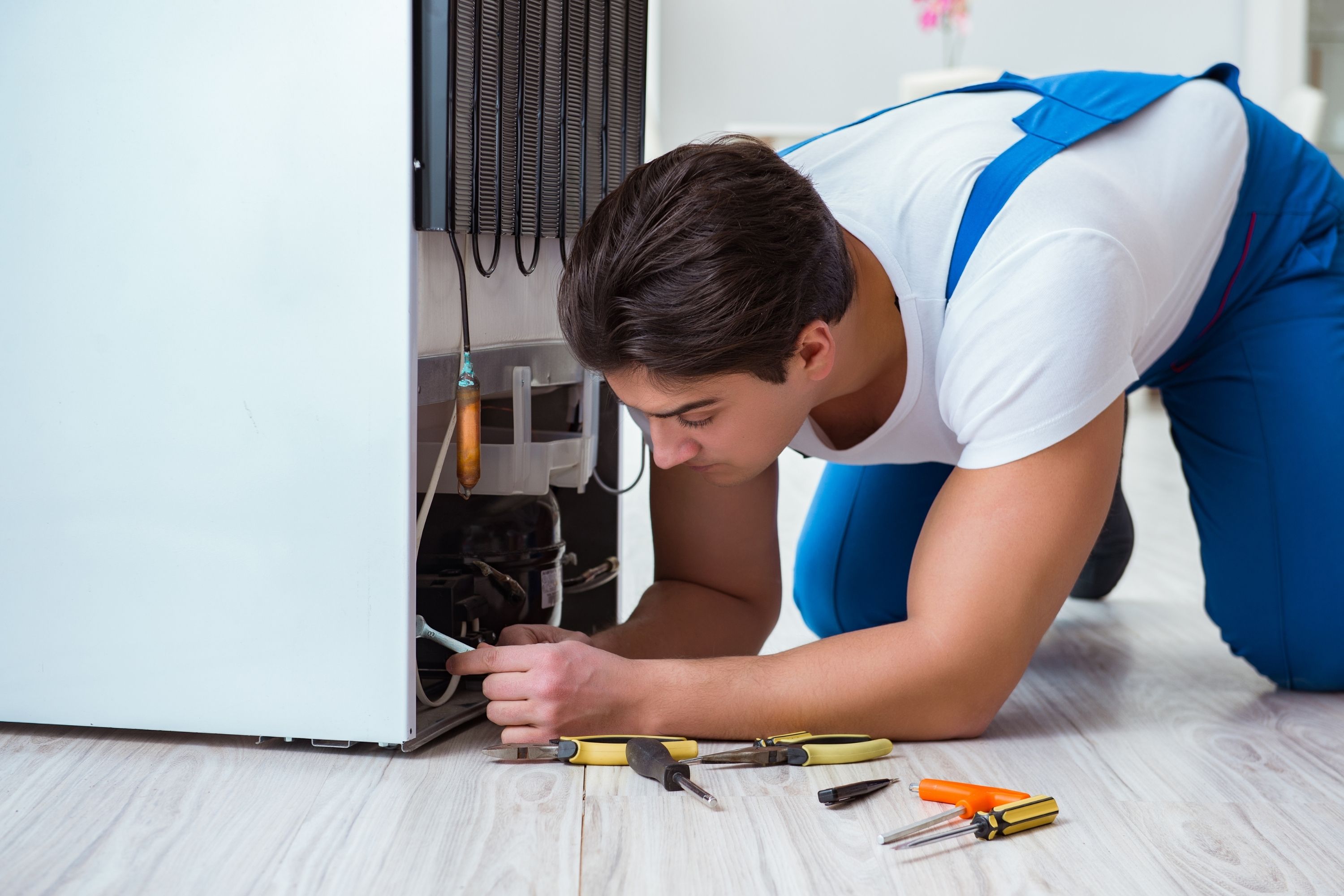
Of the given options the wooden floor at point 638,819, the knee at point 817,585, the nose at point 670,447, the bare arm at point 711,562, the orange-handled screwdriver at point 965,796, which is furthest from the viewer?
the knee at point 817,585

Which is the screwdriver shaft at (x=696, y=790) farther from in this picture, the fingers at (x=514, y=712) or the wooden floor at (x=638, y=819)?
the fingers at (x=514, y=712)

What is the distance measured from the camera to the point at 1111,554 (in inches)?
70.1

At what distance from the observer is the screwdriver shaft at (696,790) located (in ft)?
2.94

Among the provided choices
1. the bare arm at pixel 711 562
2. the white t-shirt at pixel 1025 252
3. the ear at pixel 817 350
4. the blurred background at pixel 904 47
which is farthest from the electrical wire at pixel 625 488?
the blurred background at pixel 904 47

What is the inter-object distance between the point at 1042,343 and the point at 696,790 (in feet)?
1.44

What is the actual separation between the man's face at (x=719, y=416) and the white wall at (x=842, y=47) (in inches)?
167

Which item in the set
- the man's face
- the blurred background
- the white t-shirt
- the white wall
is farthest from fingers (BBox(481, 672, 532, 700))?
the white wall

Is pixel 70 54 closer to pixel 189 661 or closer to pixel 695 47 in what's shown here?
pixel 189 661

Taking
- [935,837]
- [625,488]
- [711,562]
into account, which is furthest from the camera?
[625,488]

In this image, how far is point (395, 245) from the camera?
0.91 m

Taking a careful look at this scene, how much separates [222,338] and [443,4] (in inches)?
12.3

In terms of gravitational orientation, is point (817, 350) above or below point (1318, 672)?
above

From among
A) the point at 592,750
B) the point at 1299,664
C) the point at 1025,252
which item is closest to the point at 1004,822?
the point at 592,750

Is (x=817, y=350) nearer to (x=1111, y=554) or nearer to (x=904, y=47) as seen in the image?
(x=1111, y=554)
